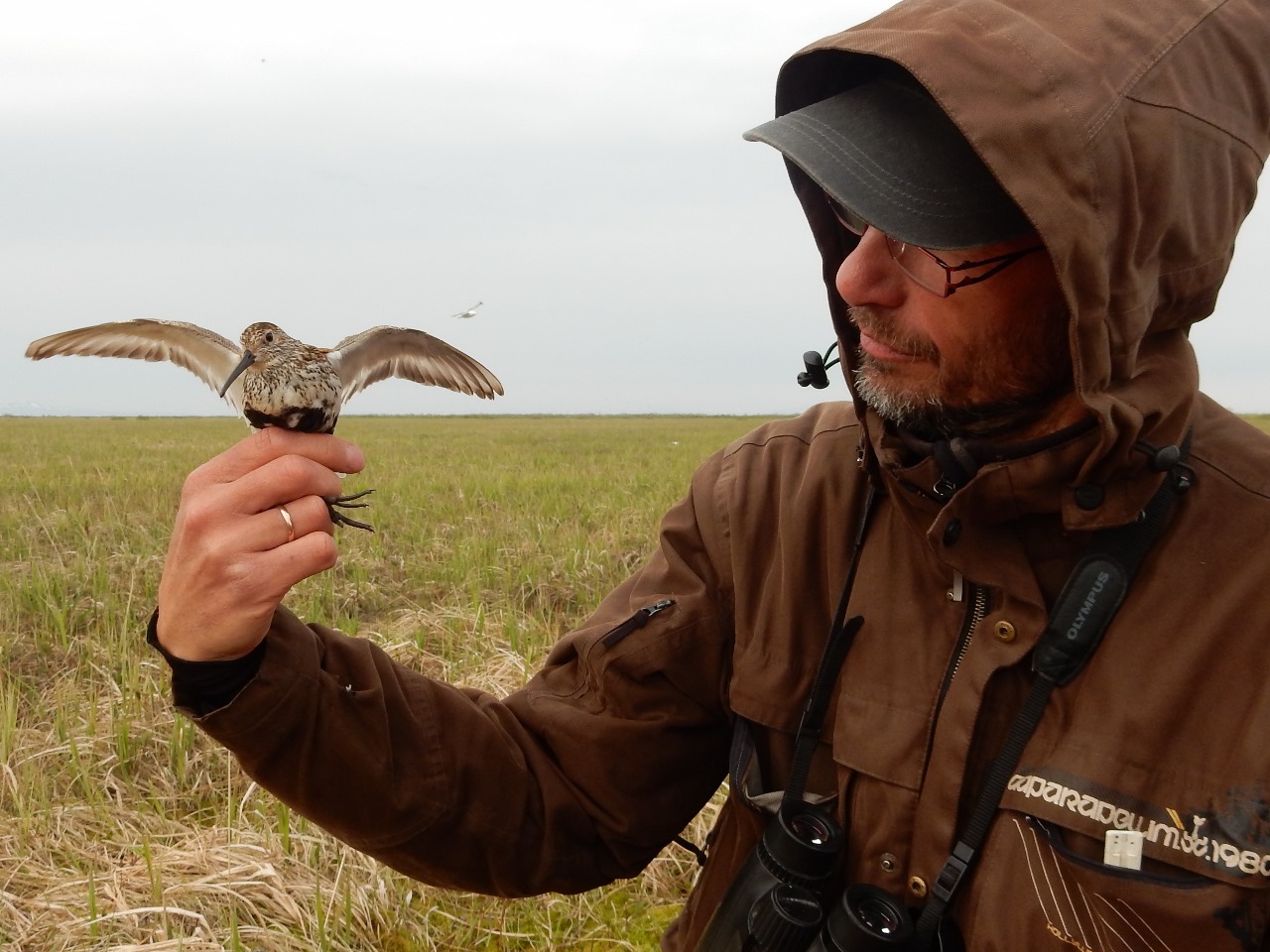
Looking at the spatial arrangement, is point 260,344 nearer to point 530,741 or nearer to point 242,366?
point 242,366

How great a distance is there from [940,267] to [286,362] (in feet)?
4.69

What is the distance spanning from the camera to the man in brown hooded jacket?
1.51 meters

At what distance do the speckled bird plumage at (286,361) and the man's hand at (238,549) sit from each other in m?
0.40

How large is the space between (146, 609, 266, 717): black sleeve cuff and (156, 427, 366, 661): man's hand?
27mm

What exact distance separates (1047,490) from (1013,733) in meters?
0.44

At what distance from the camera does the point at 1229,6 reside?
1640mm

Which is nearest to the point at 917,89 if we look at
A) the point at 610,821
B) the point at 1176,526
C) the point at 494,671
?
the point at 1176,526

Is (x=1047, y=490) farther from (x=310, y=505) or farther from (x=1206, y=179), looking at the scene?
(x=310, y=505)

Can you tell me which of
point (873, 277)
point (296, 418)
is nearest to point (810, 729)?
point (873, 277)

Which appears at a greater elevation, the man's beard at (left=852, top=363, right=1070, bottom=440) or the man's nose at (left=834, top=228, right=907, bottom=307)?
the man's nose at (left=834, top=228, right=907, bottom=307)

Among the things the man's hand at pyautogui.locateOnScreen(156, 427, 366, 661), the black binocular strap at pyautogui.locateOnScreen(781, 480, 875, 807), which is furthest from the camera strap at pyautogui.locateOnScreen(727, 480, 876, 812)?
the man's hand at pyautogui.locateOnScreen(156, 427, 366, 661)

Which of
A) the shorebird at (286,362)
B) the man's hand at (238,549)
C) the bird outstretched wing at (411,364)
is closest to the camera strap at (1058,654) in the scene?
the man's hand at (238,549)

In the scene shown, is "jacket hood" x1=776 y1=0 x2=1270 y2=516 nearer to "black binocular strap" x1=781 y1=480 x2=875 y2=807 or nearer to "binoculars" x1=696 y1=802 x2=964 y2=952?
"black binocular strap" x1=781 y1=480 x2=875 y2=807

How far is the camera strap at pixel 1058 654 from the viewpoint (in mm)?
1623
